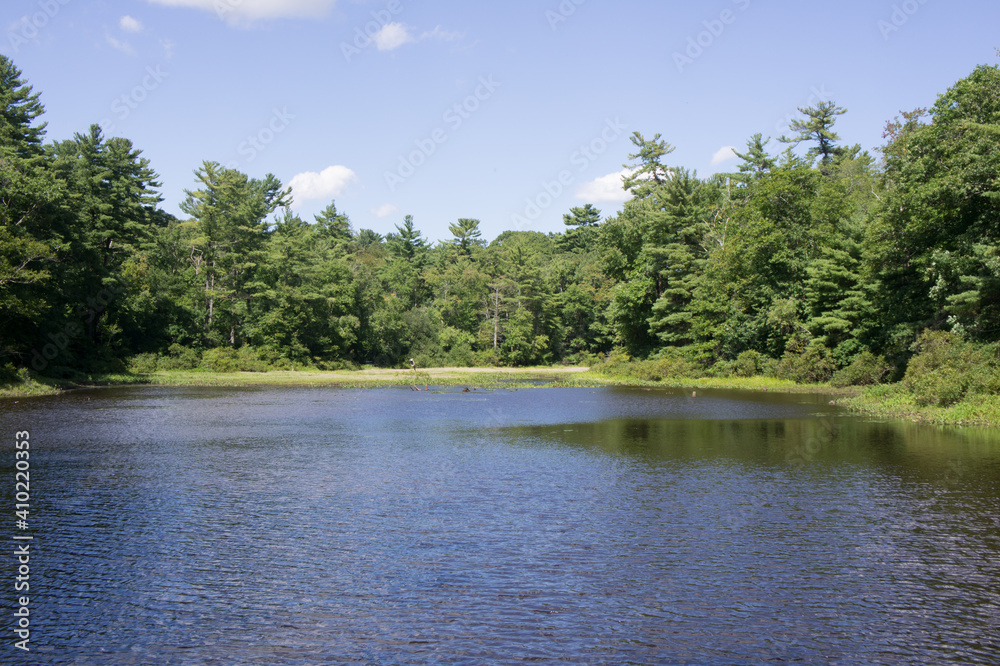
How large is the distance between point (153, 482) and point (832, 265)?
1790 inches

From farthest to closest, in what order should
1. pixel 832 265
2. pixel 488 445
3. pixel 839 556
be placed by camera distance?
pixel 832 265
pixel 488 445
pixel 839 556

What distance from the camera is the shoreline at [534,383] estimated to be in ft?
102

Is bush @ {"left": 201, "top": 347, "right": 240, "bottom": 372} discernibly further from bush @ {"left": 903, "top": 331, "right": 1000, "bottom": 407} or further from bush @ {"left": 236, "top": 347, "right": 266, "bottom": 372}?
bush @ {"left": 903, "top": 331, "right": 1000, "bottom": 407}

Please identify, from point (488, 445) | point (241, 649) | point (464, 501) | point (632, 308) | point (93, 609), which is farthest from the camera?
point (632, 308)

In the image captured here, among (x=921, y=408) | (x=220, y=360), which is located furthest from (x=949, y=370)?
(x=220, y=360)

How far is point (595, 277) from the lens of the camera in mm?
98562

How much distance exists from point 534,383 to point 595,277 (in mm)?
37451

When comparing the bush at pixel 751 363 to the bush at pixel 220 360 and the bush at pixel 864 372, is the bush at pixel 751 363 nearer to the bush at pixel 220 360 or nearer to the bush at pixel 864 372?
the bush at pixel 864 372

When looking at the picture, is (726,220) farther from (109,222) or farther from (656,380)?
(109,222)

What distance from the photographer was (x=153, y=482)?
66.7ft

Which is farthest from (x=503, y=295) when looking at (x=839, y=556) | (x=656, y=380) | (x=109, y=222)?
(x=839, y=556)

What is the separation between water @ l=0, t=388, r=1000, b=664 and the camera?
1009 centimetres

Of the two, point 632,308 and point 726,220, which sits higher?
point 726,220

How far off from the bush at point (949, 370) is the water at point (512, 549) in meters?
4.85
